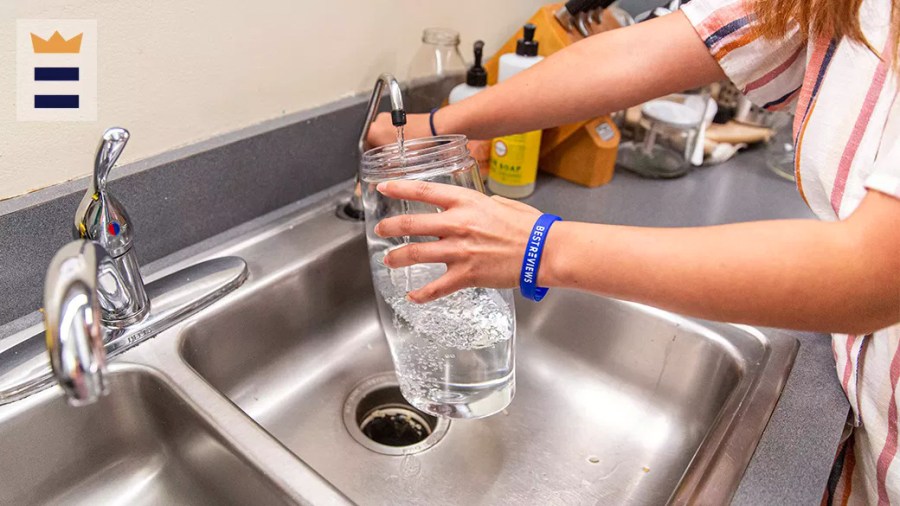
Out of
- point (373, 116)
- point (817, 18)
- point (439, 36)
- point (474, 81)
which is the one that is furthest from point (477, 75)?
point (817, 18)

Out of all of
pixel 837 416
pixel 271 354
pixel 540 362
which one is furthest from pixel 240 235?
pixel 837 416

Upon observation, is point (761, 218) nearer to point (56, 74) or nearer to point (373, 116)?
point (373, 116)

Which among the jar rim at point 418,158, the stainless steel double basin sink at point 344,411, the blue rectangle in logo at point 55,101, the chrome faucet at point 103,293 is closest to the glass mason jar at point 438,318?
the jar rim at point 418,158

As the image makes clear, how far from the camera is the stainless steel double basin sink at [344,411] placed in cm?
57

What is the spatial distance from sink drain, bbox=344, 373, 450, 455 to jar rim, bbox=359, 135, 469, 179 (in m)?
0.32

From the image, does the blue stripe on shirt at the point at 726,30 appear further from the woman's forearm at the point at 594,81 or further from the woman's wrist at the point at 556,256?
the woman's wrist at the point at 556,256

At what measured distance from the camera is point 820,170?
0.55 meters

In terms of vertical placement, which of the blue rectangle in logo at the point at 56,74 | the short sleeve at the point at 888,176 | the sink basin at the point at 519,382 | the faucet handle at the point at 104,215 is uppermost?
the short sleeve at the point at 888,176

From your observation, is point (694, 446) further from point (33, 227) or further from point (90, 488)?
point (33, 227)

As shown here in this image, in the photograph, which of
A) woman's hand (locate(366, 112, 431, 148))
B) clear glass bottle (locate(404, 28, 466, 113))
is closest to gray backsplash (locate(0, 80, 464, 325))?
clear glass bottle (locate(404, 28, 466, 113))

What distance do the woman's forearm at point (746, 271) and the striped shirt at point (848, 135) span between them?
5 cm

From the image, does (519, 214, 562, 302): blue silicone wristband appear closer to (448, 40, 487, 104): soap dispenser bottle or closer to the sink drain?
the sink drain

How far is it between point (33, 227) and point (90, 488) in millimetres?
278

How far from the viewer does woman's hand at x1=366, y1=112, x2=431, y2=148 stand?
0.78 m
